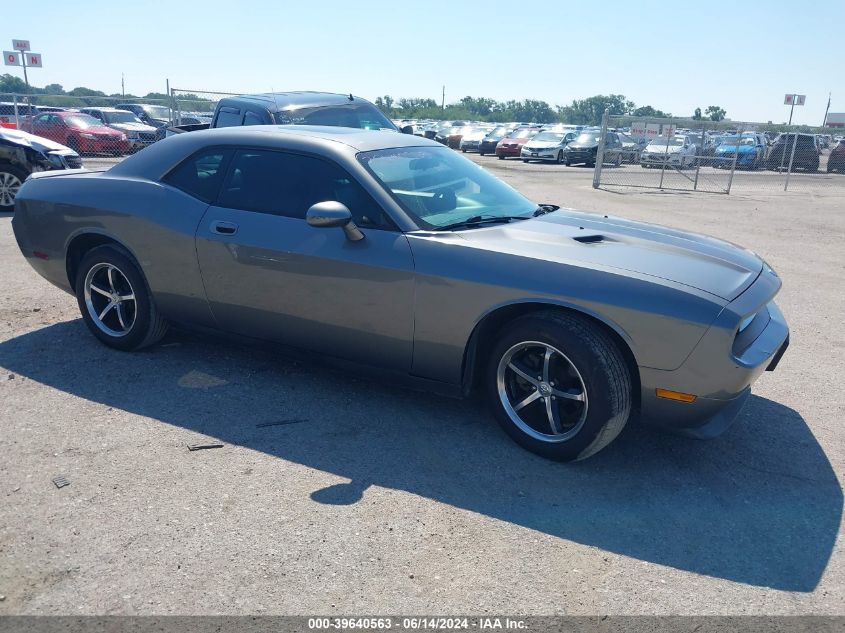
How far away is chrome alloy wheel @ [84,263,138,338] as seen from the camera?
190 inches

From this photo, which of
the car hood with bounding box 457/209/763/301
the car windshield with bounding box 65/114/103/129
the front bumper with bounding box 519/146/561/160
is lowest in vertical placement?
the front bumper with bounding box 519/146/561/160

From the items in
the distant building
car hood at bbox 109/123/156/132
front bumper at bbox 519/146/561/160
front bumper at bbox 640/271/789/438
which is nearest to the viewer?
front bumper at bbox 640/271/789/438

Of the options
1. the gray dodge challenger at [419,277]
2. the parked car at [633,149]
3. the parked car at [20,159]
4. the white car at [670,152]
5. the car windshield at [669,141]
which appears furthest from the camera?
the parked car at [633,149]

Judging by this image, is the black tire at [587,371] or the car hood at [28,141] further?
the car hood at [28,141]

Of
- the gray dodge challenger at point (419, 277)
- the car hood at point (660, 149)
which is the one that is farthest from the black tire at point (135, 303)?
the car hood at point (660, 149)

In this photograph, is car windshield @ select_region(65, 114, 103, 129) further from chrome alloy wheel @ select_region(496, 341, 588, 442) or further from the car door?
chrome alloy wheel @ select_region(496, 341, 588, 442)

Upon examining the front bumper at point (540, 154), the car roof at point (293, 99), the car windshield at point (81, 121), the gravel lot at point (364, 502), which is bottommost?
the gravel lot at point (364, 502)

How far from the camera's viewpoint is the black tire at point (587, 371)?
10.9ft

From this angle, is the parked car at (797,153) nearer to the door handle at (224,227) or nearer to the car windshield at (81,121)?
the car windshield at (81,121)

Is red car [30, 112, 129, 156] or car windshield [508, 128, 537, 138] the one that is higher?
car windshield [508, 128, 537, 138]

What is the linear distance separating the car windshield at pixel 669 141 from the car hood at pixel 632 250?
55.4ft

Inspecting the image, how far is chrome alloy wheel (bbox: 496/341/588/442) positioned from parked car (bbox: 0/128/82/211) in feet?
29.9

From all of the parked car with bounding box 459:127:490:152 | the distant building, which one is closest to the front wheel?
the parked car with bounding box 459:127:490:152

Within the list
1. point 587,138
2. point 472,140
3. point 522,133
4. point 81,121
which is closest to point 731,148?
point 587,138
